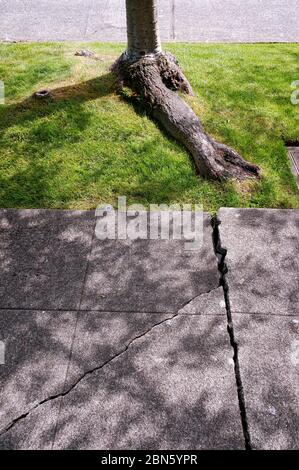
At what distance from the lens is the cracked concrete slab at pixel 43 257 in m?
3.98

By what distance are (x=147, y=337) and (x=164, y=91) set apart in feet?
Result: 11.8

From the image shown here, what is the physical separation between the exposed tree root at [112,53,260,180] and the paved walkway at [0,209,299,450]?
816 mm

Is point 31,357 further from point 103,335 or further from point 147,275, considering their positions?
point 147,275

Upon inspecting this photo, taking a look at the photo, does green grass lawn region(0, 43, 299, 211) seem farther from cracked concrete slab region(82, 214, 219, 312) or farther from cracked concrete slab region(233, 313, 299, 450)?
cracked concrete slab region(233, 313, 299, 450)

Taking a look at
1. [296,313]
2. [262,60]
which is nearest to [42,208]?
[296,313]

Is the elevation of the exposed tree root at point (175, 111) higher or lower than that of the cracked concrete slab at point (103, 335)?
higher

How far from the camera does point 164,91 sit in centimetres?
583

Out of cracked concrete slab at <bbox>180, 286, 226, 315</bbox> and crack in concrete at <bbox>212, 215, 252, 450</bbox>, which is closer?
crack in concrete at <bbox>212, 215, 252, 450</bbox>

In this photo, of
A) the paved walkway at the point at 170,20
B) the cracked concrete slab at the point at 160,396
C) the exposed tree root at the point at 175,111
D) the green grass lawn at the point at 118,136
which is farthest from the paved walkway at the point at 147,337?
the paved walkway at the point at 170,20

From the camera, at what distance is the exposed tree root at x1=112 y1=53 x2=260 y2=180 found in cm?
531

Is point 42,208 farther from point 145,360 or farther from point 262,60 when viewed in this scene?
point 262,60

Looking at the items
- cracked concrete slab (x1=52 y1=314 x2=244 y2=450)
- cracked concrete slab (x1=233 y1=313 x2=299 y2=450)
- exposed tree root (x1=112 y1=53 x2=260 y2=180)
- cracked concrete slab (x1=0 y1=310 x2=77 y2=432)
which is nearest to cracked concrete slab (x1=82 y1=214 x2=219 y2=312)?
cracked concrete slab (x1=52 y1=314 x2=244 y2=450)

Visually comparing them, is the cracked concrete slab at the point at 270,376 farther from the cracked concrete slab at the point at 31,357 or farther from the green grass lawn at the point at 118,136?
the green grass lawn at the point at 118,136

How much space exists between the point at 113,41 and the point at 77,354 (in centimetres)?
722
